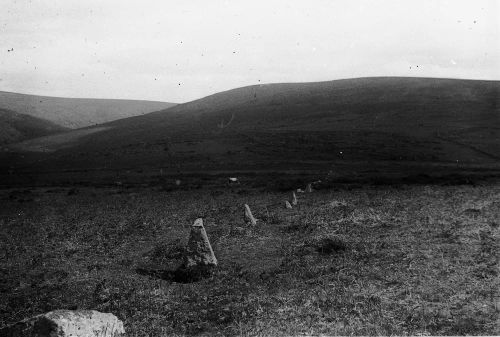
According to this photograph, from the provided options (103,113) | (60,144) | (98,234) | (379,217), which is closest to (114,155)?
(60,144)

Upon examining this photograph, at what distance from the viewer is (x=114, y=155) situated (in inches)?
2431

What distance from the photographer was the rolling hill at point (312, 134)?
50688 millimetres

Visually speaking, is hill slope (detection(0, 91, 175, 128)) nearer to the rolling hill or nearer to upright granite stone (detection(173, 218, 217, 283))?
the rolling hill

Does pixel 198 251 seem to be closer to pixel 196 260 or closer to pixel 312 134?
pixel 196 260

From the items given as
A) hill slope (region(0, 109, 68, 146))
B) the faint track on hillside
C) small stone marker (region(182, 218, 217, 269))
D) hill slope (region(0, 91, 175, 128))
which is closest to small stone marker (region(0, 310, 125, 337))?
small stone marker (region(182, 218, 217, 269))

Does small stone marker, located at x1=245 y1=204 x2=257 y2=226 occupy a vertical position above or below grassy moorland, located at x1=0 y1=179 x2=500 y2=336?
above

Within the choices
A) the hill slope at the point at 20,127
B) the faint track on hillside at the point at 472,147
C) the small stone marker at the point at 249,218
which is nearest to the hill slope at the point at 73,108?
the hill slope at the point at 20,127

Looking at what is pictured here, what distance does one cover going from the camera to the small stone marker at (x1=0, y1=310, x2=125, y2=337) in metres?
8.54

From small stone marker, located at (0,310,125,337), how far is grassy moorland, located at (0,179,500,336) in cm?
166

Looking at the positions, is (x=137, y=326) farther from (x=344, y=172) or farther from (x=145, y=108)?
(x=145, y=108)

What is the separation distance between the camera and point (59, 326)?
8547 mm

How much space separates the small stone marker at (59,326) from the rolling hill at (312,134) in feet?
119

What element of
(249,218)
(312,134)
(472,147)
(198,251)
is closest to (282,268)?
(198,251)

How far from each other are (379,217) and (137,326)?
13.3 metres
